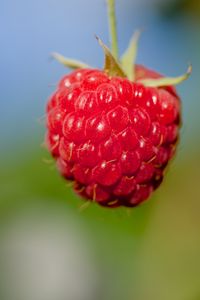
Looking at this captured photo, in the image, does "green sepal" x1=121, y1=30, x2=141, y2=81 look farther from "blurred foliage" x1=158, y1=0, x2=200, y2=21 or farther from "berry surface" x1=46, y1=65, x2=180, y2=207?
"blurred foliage" x1=158, y1=0, x2=200, y2=21

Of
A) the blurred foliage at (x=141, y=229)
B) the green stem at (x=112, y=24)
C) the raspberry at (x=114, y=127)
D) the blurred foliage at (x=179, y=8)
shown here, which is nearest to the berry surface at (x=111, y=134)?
the raspberry at (x=114, y=127)

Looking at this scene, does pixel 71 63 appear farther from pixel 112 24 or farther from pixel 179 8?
pixel 179 8

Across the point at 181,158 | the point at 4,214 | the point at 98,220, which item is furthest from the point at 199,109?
the point at 4,214

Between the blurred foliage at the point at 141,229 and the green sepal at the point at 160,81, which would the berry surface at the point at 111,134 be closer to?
the green sepal at the point at 160,81

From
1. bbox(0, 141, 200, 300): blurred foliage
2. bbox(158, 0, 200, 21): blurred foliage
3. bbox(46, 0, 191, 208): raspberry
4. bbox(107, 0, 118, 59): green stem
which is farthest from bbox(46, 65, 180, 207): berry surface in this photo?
bbox(158, 0, 200, 21): blurred foliage

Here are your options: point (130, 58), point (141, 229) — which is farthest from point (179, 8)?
point (130, 58)

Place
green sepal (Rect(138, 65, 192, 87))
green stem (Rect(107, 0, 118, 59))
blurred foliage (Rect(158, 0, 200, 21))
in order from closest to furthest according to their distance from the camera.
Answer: green stem (Rect(107, 0, 118, 59)), green sepal (Rect(138, 65, 192, 87)), blurred foliage (Rect(158, 0, 200, 21))
